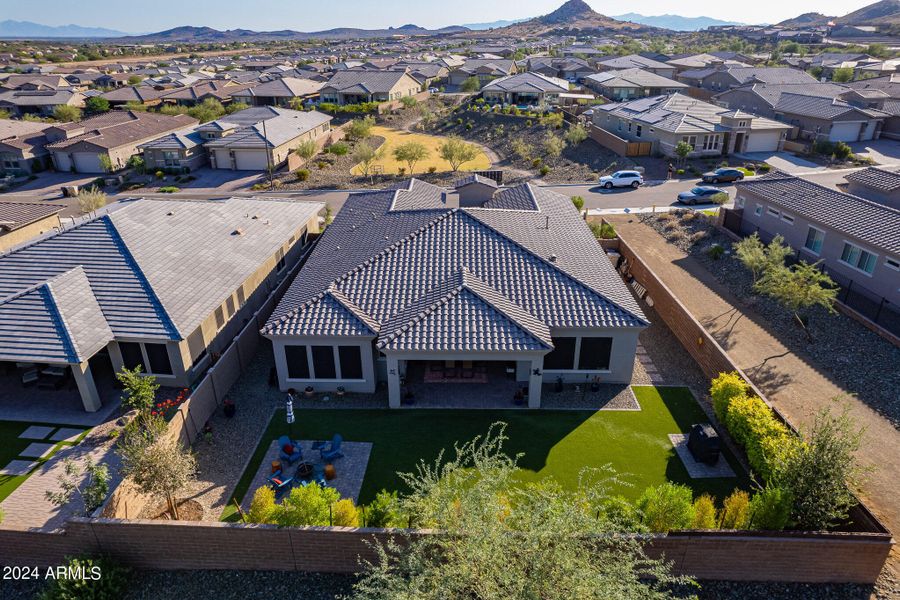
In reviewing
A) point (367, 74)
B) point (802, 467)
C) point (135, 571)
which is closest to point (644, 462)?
point (802, 467)

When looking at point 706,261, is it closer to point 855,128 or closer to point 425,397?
point 425,397

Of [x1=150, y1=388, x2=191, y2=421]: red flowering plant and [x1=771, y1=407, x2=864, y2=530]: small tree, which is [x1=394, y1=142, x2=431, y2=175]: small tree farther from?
[x1=771, y1=407, x2=864, y2=530]: small tree

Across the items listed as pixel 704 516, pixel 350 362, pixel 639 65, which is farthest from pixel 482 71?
pixel 704 516

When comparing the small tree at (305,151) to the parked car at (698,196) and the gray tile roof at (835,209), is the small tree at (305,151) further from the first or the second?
the gray tile roof at (835,209)

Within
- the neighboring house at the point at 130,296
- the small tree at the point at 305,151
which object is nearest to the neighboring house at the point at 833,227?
the neighboring house at the point at 130,296

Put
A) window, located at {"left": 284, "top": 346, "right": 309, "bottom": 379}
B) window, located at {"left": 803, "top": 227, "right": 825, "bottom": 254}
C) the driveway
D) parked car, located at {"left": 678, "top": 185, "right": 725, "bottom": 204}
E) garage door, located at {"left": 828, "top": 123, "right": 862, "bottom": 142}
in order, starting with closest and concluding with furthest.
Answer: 1. window, located at {"left": 284, "top": 346, "right": 309, "bottom": 379}
2. window, located at {"left": 803, "top": 227, "right": 825, "bottom": 254}
3. parked car, located at {"left": 678, "top": 185, "right": 725, "bottom": 204}
4. the driveway
5. garage door, located at {"left": 828, "top": 123, "right": 862, "bottom": 142}

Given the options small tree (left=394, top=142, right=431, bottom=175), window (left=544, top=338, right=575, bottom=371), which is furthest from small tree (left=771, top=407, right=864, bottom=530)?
small tree (left=394, top=142, right=431, bottom=175)
